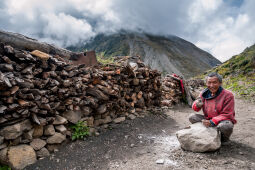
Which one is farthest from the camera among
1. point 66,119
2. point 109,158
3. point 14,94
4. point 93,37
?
point 93,37

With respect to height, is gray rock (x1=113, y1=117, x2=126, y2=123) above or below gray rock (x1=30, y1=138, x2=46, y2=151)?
above

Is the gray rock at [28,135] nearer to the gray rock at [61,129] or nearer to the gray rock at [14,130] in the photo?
the gray rock at [14,130]

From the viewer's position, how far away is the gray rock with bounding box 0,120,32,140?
9.43ft

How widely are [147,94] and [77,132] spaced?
3973mm

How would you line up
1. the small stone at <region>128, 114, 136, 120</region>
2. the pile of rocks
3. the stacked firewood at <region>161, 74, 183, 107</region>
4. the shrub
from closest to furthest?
the pile of rocks, the shrub, the small stone at <region>128, 114, 136, 120</region>, the stacked firewood at <region>161, 74, 183, 107</region>

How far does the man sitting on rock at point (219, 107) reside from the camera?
126 inches

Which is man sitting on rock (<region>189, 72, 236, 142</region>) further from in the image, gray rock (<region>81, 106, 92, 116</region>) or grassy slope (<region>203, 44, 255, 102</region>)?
grassy slope (<region>203, 44, 255, 102</region>)

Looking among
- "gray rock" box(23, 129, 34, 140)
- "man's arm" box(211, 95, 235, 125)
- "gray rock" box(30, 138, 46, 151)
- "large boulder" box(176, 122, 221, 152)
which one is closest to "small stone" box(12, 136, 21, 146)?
"gray rock" box(23, 129, 34, 140)

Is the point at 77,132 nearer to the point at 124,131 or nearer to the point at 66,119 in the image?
the point at 66,119

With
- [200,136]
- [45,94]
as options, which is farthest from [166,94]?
A: [45,94]

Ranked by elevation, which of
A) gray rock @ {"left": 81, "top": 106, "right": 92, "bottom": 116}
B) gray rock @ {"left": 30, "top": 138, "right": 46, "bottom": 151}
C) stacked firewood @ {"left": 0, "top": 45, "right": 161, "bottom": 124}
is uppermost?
stacked firewood @ {"left": 0, "top": 45, "right": 161, "bottom": 124}

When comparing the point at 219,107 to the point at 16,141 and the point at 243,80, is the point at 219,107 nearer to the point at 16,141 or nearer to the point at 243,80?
the point at 16,141

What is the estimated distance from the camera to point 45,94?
11.7 ft

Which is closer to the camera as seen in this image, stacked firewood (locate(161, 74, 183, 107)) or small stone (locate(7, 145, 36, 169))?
small stone (locate(7, 145, 36, 169))
